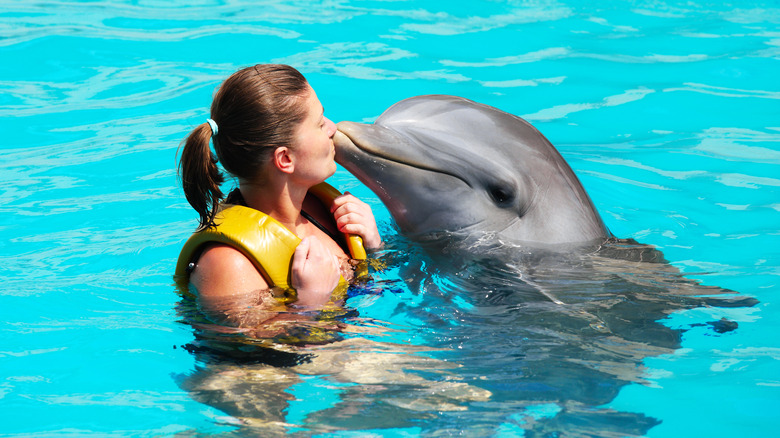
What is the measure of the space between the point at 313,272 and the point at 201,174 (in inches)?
30.6

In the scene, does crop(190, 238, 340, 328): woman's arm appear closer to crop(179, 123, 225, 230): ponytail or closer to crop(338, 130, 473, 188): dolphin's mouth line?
crop(179, 123, 225, 230): ponytail

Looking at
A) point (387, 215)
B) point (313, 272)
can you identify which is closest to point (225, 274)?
point (313, 272)

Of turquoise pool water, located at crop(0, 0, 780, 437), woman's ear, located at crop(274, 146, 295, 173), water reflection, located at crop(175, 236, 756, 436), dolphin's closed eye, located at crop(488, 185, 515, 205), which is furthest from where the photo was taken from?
dolphin's closed eye, located at crop(488, 185, 515, 205)

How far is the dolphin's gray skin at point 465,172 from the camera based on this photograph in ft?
16.4

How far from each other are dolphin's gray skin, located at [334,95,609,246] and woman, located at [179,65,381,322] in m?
0.28

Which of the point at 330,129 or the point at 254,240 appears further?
the point at 330,129

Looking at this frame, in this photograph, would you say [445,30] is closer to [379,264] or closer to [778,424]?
[379,264]

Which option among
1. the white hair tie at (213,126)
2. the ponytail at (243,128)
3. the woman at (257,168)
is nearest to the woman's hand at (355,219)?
the woman at (257,168)

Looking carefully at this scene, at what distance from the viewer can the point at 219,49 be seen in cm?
1140

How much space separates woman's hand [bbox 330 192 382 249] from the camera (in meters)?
5.17

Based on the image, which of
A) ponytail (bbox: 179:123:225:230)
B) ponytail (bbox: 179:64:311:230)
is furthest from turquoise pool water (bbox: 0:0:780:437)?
ponytail (bbox: 179:64:311:230)

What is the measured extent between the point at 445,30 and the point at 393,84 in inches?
96.6

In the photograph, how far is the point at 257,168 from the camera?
189 inches

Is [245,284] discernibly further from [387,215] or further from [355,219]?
[387,215]
